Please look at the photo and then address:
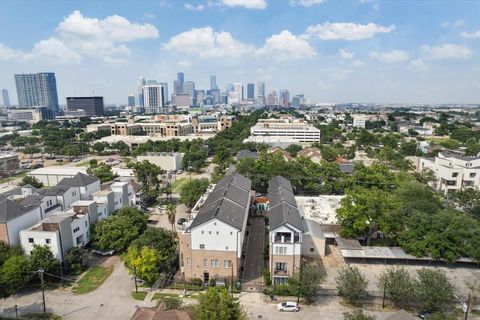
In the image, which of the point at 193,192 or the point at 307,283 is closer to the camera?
the point at 307,283

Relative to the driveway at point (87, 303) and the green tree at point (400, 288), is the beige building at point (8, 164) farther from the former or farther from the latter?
the green tree at point (400, 288)

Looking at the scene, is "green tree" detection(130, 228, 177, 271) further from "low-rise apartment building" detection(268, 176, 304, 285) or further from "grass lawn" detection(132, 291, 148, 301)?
"low-rise apartment building" detection(268, 176, 304, 285)

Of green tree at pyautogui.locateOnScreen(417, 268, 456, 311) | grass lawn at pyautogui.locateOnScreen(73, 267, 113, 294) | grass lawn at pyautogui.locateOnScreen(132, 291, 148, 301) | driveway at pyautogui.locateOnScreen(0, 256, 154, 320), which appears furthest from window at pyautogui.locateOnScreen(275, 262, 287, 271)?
grass lawn at pyautogui.locateOnScreen(73, 267, 113, 294)

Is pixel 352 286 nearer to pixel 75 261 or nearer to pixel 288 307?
pixel 288 307

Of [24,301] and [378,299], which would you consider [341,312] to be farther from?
[24,301]

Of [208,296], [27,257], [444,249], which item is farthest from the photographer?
[444,249]

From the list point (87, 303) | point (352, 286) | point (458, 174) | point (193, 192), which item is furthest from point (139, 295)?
point (458, 174)

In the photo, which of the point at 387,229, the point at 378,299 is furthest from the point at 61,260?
the point at 387,229
